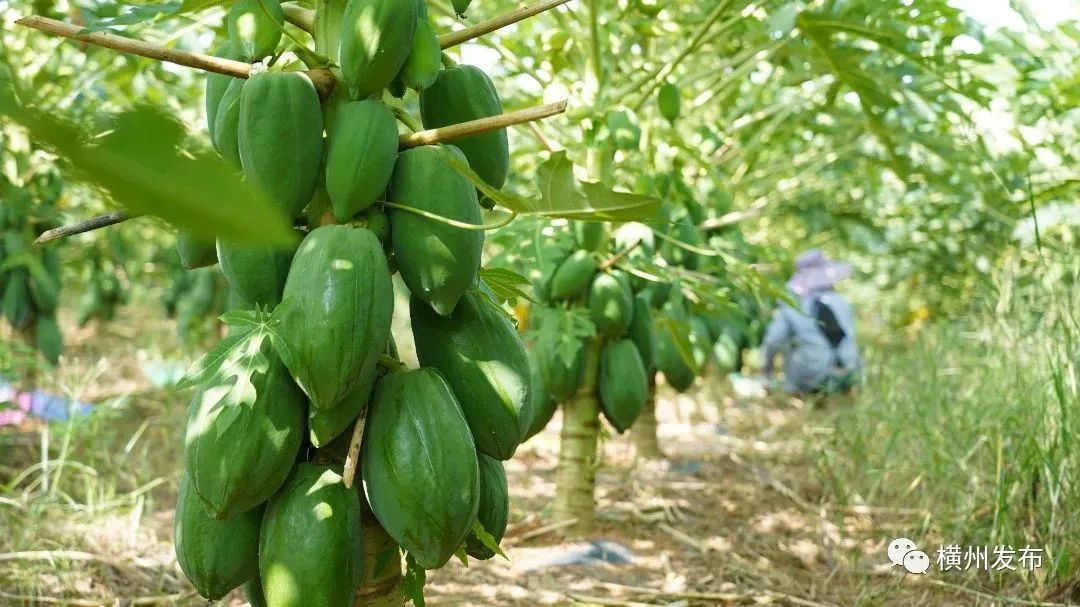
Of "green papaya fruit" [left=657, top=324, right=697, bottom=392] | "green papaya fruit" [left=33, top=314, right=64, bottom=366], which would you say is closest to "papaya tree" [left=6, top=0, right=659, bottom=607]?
"green papaya fruit" [left=657, top=324, right=697, bottom=392]

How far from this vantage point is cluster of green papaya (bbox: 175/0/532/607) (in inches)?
41.6

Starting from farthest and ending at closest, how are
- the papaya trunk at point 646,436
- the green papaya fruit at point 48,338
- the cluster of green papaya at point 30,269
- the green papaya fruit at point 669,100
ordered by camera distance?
the green papaya fruit at point 48,338
the papaya trunk at point 646,436
the cluster of green papaya at point 30,269
the green papaya fruit at point 669,100

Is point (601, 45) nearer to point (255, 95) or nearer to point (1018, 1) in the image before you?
point (1018, 1)

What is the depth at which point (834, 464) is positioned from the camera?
2.90 meters

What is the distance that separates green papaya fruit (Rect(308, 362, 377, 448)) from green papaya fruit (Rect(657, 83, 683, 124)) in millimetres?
1405

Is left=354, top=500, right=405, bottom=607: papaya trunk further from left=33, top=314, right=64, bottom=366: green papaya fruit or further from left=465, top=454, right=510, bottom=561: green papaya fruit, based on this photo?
left=33, top=314, right=64, bottom=366: green papaya fruit

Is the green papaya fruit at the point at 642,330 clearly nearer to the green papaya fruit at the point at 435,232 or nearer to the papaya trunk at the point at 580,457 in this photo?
the papaya trunk at the point at 580,457

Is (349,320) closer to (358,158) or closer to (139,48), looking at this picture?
(358,158)

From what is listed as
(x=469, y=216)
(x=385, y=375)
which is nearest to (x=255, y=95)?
(x=469, y=216)

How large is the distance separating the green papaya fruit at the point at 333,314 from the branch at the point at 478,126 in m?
0.17

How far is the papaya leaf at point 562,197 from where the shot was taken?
0.94 metres

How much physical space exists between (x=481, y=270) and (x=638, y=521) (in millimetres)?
1670

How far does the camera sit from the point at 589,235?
233 centimetres

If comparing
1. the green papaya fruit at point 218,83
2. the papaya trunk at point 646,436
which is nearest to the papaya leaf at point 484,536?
the green papaya fruit at point 218,83
